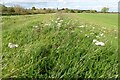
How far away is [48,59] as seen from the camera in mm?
3602

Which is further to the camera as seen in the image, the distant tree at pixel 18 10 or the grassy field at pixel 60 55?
the distant tree at pixel 18 10

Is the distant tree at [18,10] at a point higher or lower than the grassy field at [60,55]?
higher

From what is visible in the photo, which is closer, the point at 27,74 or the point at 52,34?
the point at 27,74

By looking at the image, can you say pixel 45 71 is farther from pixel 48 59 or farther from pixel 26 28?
pixel 26 28

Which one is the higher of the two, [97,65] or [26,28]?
[26,28]

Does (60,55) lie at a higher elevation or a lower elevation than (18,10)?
lower

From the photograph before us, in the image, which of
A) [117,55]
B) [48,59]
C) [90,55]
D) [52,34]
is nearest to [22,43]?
[52,34]

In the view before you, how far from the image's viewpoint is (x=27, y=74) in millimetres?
3299

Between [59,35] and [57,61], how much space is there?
2.99ft

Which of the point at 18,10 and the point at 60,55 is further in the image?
the point at 18,10

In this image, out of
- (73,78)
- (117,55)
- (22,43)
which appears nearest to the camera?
(73,78)

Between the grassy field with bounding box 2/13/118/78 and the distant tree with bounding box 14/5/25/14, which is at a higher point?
the distant tree with bounding box 14/5/25/14

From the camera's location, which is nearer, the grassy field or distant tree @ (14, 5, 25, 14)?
the grassy field

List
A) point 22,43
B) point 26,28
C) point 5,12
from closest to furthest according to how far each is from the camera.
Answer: point 22,43 < point 26,28 < point 5,12
